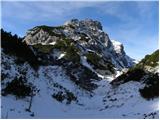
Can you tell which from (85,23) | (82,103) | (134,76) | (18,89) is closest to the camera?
(18,89)

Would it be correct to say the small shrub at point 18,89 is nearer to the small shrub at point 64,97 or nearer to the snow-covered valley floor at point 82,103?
the snow-covered valley floor at point 82,103

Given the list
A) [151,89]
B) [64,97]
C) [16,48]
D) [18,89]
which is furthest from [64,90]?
[18,89]

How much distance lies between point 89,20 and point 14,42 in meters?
127

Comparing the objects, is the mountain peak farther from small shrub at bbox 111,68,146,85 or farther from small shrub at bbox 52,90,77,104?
small shrub at bbox 52,90,77,104

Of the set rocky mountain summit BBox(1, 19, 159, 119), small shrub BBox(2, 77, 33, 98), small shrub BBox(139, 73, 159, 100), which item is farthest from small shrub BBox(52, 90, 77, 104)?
small shrub BBox(139, 73, 159, 100)

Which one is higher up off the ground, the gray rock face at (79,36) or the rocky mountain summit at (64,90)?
the gray rock face at (79,36)

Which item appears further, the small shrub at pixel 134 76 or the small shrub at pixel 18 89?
the small shrub at pixel 134 76

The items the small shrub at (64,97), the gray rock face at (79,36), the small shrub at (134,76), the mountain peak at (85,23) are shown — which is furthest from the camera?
the mountain peak at (85,23)

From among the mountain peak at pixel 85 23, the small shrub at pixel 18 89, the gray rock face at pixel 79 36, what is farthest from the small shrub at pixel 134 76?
the mountain peak at pixel 85 23

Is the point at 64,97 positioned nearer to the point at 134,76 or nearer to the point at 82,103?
the point at 82,103

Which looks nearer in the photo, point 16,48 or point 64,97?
point 16,48

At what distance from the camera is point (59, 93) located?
44781 millimetres

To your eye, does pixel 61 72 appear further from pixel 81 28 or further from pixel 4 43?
pixel 81 28

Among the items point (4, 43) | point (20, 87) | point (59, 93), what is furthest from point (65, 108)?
point (4, 43)
